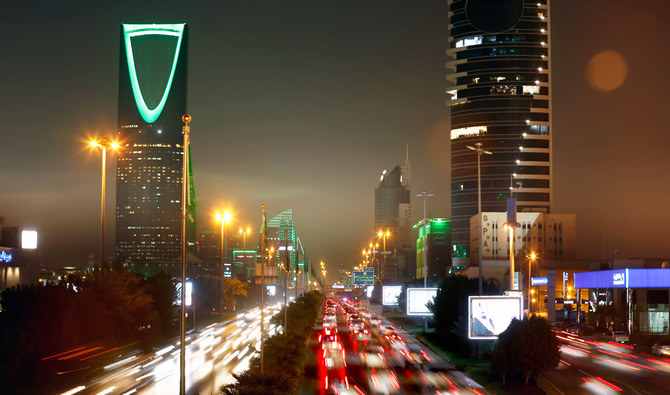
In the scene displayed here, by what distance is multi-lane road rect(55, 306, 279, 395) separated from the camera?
114 feet

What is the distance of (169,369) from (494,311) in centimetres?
1873

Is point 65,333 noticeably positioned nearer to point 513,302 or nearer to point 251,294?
point 513,302

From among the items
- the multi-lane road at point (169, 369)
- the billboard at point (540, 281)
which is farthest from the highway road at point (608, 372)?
the billboard at point (540, 281)

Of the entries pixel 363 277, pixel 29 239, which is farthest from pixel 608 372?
pixel 363 277

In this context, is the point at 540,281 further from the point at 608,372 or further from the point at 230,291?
the point at 608,372

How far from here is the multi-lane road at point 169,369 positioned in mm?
34875

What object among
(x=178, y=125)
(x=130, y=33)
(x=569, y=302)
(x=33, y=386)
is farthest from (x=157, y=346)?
(x=178, y=125)

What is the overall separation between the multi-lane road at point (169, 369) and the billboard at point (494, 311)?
13.6 m

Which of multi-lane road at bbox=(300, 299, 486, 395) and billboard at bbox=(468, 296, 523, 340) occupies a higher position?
billboard at bbox=(468, 296, 523, 340)

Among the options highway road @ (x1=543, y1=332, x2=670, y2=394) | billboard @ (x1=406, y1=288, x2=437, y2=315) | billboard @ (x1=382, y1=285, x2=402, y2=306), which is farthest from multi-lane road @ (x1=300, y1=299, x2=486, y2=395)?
billboard @ (x1=382, y1=285, x2=402, y2=306)

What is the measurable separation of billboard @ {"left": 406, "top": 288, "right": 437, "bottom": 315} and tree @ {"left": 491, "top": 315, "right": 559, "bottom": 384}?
3902 cm

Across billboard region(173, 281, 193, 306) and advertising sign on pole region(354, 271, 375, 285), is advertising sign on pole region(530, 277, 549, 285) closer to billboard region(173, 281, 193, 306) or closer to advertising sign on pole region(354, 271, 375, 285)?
advertising sign on pole region(354, 271, 375, 285)

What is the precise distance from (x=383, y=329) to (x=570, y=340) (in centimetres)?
2105

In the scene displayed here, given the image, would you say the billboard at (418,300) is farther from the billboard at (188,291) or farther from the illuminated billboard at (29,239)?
the illuminated billboard at (29,239)
